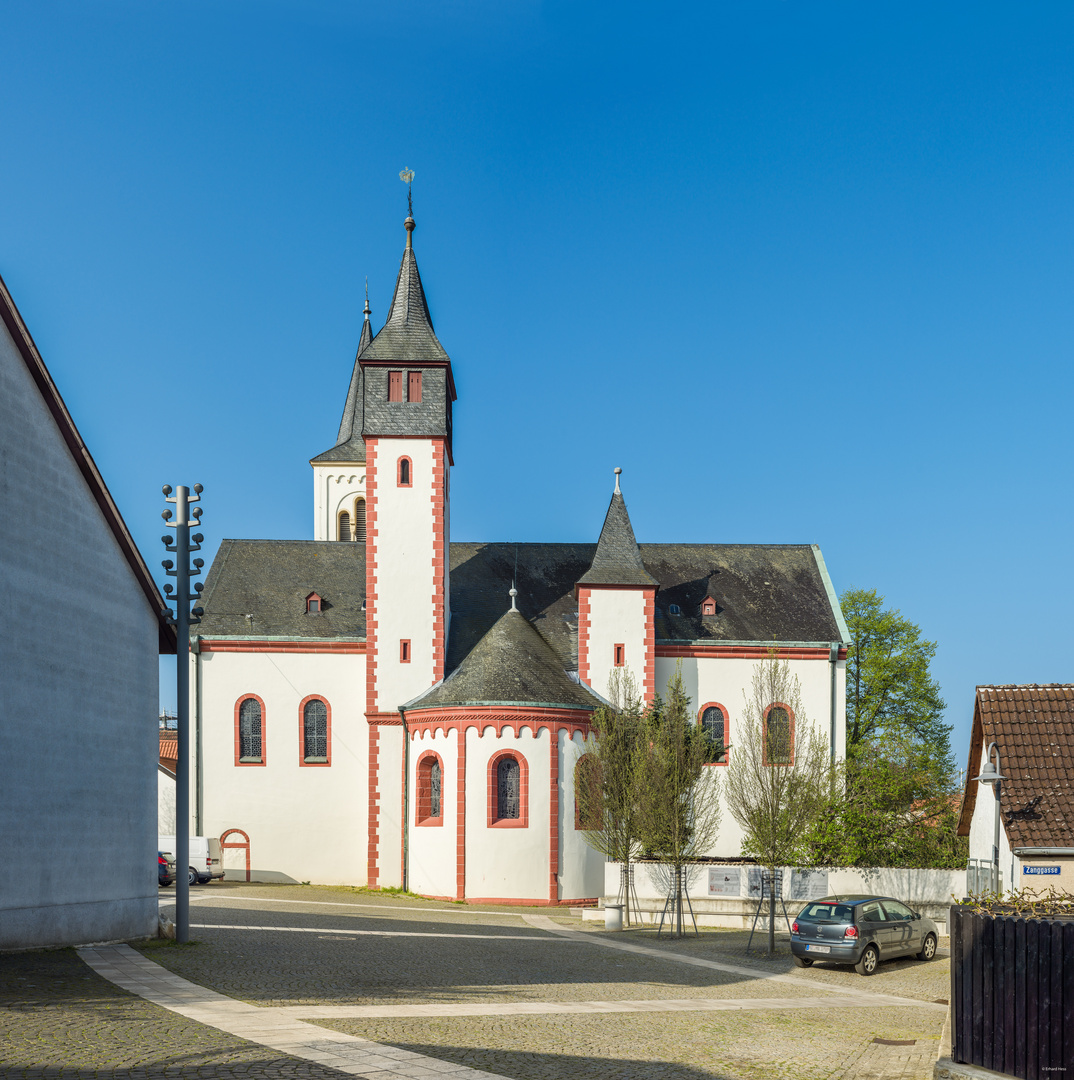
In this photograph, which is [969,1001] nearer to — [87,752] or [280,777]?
[87,752]

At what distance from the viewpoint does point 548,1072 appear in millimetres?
11508

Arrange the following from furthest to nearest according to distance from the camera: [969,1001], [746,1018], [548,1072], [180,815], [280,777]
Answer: [280,777], [180,815], [746,1018], [548,1072], [969,1001]

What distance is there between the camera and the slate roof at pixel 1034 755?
20.0 metres

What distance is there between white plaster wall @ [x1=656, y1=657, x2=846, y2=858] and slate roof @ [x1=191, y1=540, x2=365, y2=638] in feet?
37.6

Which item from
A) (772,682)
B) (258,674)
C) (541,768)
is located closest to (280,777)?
(258,674)

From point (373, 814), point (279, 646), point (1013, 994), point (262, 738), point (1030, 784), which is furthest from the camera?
point (279, 646)

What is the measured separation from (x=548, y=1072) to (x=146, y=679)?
1269 centimetres

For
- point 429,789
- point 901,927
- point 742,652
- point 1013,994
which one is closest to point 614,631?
point 742,652

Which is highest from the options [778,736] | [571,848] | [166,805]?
[778,736]

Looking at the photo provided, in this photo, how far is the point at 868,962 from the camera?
2152 centimetres

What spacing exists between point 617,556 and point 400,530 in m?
7.59

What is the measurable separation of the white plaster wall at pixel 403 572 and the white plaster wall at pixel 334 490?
1719 centimetres

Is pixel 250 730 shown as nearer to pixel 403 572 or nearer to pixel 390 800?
pixel 390 800

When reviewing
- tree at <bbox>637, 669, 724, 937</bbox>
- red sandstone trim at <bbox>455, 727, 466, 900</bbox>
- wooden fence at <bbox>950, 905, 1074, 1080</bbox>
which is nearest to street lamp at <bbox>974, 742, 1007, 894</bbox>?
wooden fence at <bbox>950, 905, 1074, 1080</bbox>
